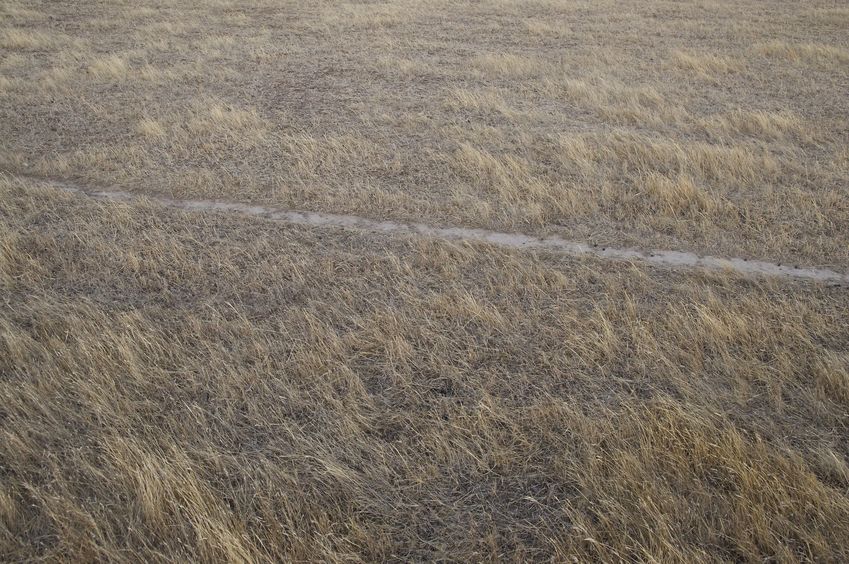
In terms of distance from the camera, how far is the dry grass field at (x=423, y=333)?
3891 mm

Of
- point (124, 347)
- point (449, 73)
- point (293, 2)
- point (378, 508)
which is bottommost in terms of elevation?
point (378, 508)

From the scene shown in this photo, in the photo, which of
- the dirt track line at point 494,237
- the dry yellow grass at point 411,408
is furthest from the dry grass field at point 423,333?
the dirt track line at point 494,237

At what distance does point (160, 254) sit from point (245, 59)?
10.6m

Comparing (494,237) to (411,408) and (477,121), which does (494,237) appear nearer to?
Result: (411,408)

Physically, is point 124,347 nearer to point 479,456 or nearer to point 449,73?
point 479,456

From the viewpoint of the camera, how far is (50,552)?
364cm

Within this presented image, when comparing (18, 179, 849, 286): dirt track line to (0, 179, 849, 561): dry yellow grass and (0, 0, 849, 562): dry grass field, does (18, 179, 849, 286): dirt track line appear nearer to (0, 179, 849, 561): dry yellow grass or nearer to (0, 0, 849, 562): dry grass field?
(0, 0, 849, 562): dry grass field

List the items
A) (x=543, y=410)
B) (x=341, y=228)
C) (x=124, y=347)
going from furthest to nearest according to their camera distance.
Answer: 1. (x=341, y=228)
2. (x=124, y=347)
3. (x=543, y=410)

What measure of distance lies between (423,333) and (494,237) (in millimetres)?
2375

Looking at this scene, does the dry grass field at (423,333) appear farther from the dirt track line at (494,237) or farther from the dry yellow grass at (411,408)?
the dirt track line at (494,237)

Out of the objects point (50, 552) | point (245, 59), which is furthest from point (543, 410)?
point (245, 59)

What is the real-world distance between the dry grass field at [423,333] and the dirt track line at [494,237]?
198 mm

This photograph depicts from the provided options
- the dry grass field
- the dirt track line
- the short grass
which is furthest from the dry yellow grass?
the short grass

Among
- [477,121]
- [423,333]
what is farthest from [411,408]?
[477,121]
